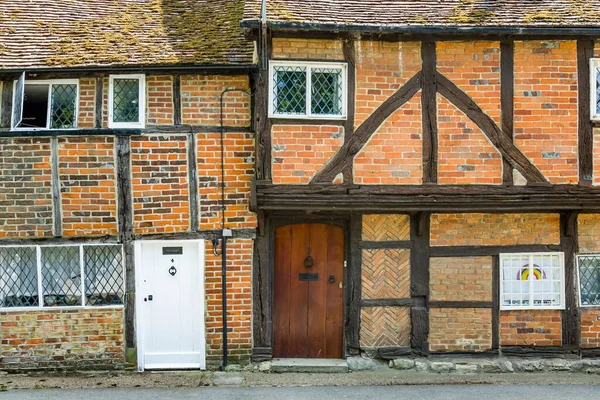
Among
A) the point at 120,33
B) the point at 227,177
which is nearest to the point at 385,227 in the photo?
the point at 227,177

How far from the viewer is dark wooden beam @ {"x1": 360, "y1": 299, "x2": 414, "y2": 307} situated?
9.02 meters

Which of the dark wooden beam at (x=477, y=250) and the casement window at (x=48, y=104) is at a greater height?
the casement window at (x=48, y=104)

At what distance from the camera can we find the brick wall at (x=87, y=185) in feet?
28.5

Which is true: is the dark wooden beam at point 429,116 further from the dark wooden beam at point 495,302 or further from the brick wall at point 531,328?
the brick wall at point 531,328

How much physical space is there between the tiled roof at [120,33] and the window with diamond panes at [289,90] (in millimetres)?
661

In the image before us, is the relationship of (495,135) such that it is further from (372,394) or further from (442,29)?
(372,394)

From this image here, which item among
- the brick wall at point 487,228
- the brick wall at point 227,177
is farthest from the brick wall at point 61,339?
the brick wall at point 487,228

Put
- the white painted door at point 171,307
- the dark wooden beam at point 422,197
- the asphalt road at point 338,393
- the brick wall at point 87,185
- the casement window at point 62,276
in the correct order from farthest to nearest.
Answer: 1. the white painted door at point 171,307
2. the casement window at point 62,276
3. the brick wall at point 87,185
4. the dark wooden beam at point 422,197
5. the asphalt road at point 338,393

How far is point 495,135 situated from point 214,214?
4356 millimetres

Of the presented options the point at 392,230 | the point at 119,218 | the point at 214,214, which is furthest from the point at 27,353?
the point at 392,230

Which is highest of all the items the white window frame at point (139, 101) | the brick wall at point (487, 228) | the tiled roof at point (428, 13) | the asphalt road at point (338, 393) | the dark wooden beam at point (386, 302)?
the tiled roof at point (428, 13)

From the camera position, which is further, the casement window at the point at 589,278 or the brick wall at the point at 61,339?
the casement window at the point at 589,278

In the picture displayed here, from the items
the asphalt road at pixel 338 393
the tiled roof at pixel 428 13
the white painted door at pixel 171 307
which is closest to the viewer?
the asphalt road at pixel 338 393

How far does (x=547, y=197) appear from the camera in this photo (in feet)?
27.9
